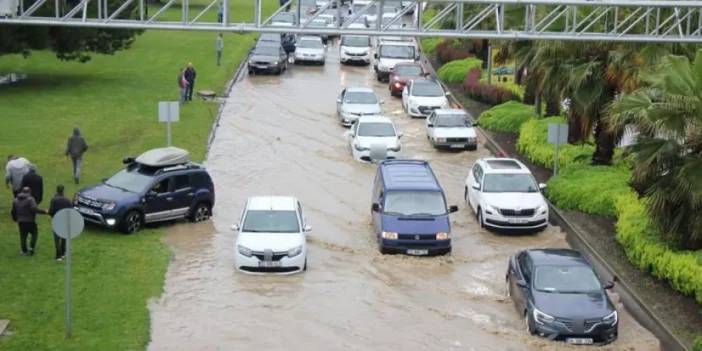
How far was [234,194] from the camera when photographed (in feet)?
103

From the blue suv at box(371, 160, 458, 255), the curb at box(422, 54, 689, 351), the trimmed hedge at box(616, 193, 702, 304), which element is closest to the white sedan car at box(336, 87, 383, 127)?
the curb at box(422, 54, 689, 351)

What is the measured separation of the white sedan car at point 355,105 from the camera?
1650 inches

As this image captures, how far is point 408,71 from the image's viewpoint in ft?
164

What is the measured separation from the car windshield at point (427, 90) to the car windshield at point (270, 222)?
2058 centimetres

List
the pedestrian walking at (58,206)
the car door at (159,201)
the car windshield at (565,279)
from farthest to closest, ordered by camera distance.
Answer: the car door at (159,201) → the pedestrian walking at (58,206) → the car windshield at (565,279)

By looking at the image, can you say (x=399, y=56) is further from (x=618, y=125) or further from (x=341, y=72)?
(x=618, y=125)

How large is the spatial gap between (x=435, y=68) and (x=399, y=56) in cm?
348

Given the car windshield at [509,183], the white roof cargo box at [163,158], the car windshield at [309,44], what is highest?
the car windshield at [309,44]

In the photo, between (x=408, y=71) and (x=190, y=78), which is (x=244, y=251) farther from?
(x=408, y=71)

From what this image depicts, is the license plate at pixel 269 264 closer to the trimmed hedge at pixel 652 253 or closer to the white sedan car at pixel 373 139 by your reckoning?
the trimmed hedge at pixel 652 253

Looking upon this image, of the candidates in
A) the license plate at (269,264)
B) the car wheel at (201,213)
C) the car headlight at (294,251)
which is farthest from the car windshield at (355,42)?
the license plate at (269,264)

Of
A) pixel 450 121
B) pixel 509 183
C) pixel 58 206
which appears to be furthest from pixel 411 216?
pixel 450 121

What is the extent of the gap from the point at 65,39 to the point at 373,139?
15.5m

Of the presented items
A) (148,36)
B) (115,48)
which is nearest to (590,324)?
(115,48)
